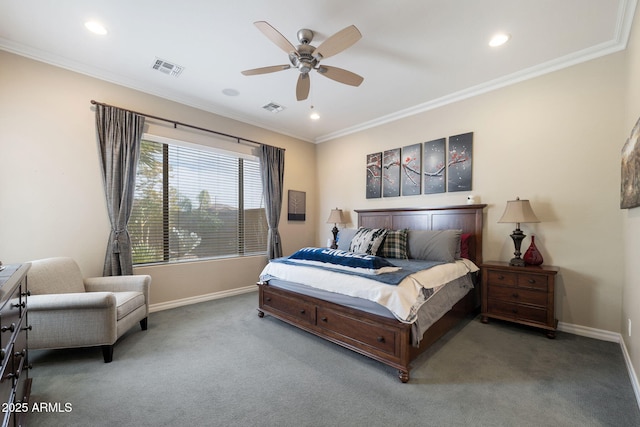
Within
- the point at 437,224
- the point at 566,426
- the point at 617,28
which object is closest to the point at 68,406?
the point at 566,426

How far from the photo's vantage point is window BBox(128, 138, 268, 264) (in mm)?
3566

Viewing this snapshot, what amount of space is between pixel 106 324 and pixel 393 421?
2410mm

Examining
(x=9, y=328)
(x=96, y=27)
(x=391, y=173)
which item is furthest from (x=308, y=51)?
(x=9, y=328)

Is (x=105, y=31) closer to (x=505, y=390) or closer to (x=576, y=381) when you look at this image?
(x=505, y=390)

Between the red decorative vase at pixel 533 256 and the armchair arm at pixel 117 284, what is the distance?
4.36 m

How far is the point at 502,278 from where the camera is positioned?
9.88 feet

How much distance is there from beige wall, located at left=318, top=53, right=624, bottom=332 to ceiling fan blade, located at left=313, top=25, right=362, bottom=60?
235cm

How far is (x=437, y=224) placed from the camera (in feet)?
12.6

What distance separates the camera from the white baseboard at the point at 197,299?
3.60 meters

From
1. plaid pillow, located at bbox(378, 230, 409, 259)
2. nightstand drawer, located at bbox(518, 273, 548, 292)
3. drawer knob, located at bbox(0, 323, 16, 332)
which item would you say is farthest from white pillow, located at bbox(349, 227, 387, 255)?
drawer knob, located at bbox(0, 323, 16, 332)

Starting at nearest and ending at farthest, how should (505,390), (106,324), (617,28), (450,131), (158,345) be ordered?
(505,390)
(106,324)
(617,28)
(158,345)
(450,131)

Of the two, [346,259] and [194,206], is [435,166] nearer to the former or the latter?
[346,259]

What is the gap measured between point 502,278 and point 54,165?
5230 mm

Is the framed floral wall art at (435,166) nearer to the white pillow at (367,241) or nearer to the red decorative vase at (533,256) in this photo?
the white pillow at (367,241)
